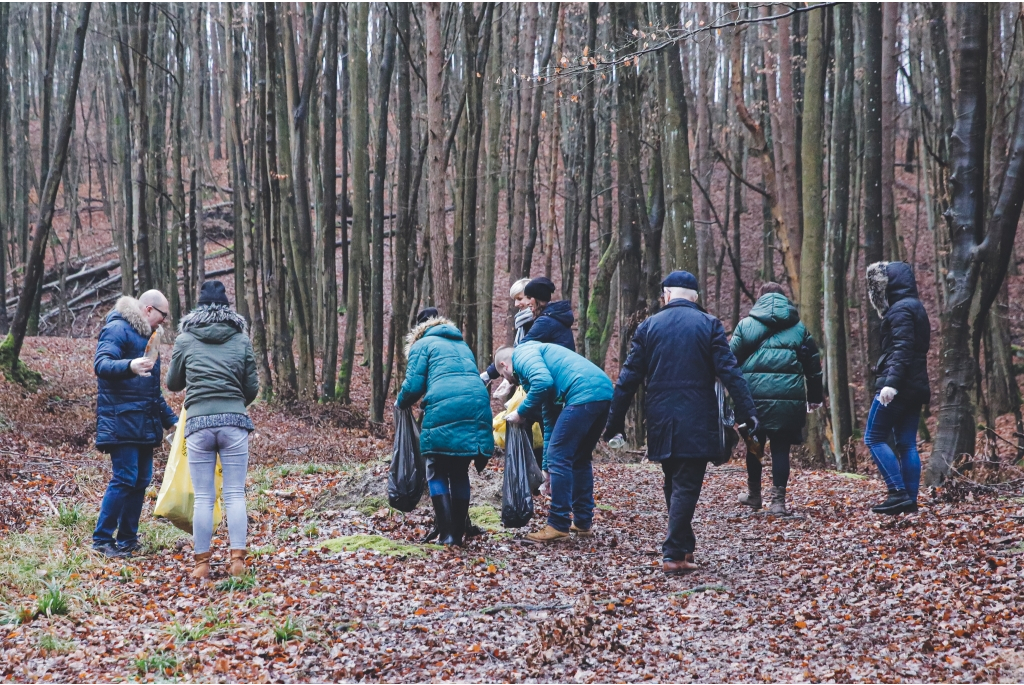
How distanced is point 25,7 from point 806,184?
24675mm

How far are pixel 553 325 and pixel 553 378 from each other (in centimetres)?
73

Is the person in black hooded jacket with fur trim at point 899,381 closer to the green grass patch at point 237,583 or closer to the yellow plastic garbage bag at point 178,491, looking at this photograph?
the green grass patch at point 237,583

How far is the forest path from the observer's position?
4027 millimetres

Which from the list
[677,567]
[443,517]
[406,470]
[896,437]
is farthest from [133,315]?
[896,437]

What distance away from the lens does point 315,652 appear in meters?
4.27

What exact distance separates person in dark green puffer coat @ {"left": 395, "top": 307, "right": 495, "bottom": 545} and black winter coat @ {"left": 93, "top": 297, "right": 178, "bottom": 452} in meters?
1.85

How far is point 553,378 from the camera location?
6469 mm

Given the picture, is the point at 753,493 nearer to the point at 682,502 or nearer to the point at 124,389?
the point at 682,502

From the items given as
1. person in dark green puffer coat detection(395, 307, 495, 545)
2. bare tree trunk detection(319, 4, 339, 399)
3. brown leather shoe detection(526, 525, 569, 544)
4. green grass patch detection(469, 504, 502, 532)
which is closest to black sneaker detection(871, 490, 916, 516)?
brown leather shoe detection(526, 525, 569, 544)

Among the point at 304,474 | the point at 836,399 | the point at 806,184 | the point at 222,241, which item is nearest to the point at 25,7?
the point at 222,241

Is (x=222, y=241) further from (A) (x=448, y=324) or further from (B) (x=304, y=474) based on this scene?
(A) (x=448, y=324)

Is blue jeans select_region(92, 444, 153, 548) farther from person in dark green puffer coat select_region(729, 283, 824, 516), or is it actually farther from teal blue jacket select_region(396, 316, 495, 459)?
person in dark green puffer coat select_region(729, 283, 824, 516)

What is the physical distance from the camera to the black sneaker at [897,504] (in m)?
6.82

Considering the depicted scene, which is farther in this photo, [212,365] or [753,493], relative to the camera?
[753,493]
